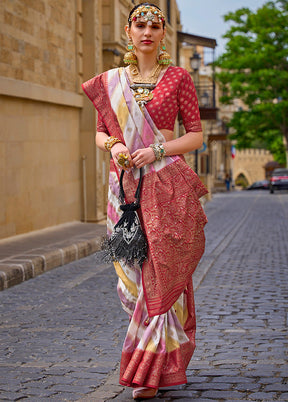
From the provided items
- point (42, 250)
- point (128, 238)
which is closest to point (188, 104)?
point (128, 238)

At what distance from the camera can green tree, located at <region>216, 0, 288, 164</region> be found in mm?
47500

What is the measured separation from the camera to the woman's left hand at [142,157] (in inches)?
157

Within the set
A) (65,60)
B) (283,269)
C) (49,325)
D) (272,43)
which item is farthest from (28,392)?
(272,43)

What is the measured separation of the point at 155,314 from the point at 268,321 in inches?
94.5

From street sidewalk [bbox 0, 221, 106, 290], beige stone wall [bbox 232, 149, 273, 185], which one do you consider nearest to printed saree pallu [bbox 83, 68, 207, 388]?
street sidewalk [bbox 0, 221, 106, 290]

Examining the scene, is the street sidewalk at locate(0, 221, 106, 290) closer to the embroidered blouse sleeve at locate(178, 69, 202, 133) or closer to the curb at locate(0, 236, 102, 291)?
the curb at locate(0, 236, 102, 291)

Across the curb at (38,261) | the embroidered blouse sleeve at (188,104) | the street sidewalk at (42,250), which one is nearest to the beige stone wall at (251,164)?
the street sidewalk at (42,250)

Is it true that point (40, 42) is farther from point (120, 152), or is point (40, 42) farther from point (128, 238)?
point (128, 238)

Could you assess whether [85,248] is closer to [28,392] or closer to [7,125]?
[7,125]

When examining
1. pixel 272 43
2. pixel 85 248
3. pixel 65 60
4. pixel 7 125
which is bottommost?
pixel 85 248

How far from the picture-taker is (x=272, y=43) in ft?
159

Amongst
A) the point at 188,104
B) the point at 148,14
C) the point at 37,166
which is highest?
the point at 148,14

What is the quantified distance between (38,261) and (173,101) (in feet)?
19.0

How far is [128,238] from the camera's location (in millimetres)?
3986
